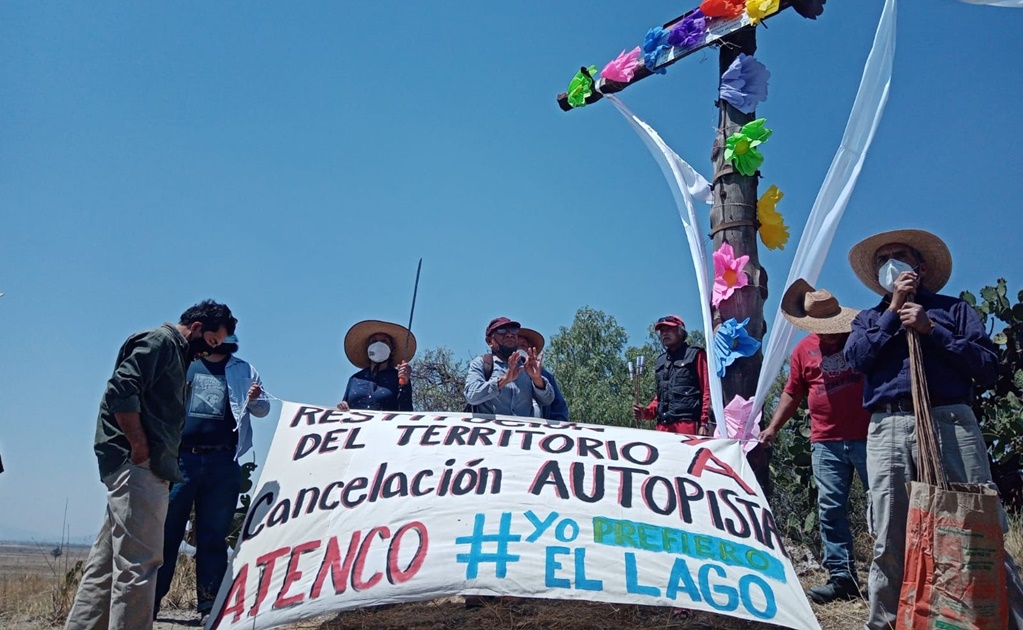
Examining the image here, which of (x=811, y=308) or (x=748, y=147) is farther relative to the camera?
(x=748, y=147)

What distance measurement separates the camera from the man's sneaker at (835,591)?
4.71 metres

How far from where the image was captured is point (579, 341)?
1380cm

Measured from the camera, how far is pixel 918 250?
412 cm

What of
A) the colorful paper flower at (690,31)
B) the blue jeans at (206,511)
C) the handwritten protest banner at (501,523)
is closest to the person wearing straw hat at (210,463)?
the blue jeans at (206,511)

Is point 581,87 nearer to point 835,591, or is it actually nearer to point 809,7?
point 809,7

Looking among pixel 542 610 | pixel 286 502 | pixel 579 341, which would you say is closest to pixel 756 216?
pixel 542 610

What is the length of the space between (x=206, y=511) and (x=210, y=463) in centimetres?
29

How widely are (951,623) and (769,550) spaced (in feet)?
2.89

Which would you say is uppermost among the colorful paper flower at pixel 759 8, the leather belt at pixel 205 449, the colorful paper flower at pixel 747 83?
Result: the colorful paper flower at pixel 759 8

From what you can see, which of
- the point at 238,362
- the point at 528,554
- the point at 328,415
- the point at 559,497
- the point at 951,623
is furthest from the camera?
the point at 238,362

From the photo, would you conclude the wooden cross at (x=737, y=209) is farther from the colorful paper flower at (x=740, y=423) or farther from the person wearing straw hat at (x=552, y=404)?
the person wearing straw hat at (x=552, y=404)

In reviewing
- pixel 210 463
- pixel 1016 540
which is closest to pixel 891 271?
pixel 1016 540

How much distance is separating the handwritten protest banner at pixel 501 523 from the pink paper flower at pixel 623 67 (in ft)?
10.0

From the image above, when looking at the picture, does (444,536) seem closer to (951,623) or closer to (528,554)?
(528,554)
